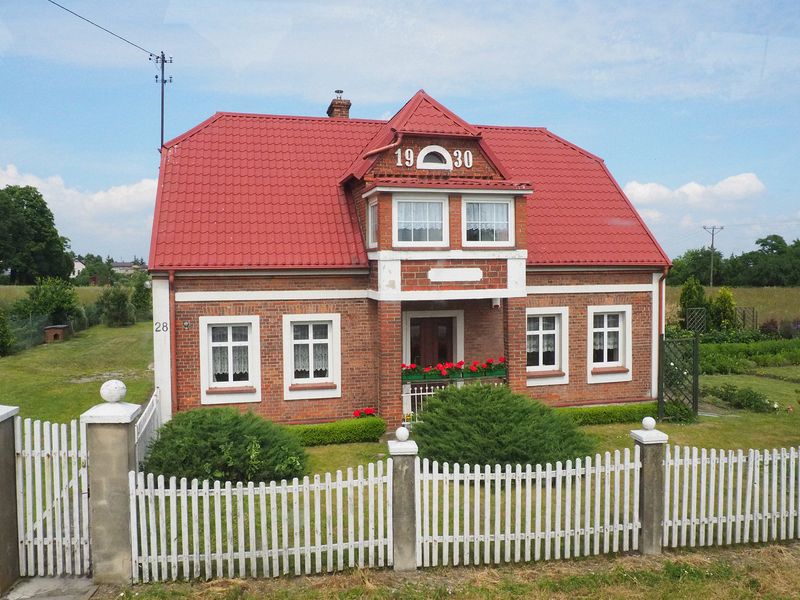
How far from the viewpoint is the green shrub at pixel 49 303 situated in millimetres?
34469

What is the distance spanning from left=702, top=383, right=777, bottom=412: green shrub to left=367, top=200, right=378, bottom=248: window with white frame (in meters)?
11.2

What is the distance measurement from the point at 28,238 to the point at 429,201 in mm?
68409

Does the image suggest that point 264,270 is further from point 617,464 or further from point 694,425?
point 694,425

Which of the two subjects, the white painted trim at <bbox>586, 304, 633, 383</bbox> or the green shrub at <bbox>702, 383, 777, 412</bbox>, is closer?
the white painted trim at <bbox>586, 304, 633, 383</bbox>

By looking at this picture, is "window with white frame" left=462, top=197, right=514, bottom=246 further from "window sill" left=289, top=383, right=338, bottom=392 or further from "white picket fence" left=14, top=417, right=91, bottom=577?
"white picket fence" left=14, top=417, right=91, bottom=577

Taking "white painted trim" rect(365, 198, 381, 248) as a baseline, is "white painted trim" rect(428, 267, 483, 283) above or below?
below

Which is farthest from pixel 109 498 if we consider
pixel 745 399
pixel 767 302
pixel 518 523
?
pixel 767 302

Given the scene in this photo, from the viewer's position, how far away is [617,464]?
766 centimetres

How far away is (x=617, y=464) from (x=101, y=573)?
6.06m

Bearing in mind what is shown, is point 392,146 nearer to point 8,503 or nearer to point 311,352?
point 311,352

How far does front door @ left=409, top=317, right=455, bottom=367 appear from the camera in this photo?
15688 millimetres

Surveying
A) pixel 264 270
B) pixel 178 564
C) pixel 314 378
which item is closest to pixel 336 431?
pixel 314 378

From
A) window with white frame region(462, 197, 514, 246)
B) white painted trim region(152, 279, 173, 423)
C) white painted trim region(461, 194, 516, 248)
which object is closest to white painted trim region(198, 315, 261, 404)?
white painted trim region(152, 279, 173, 423)

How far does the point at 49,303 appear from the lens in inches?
1377
